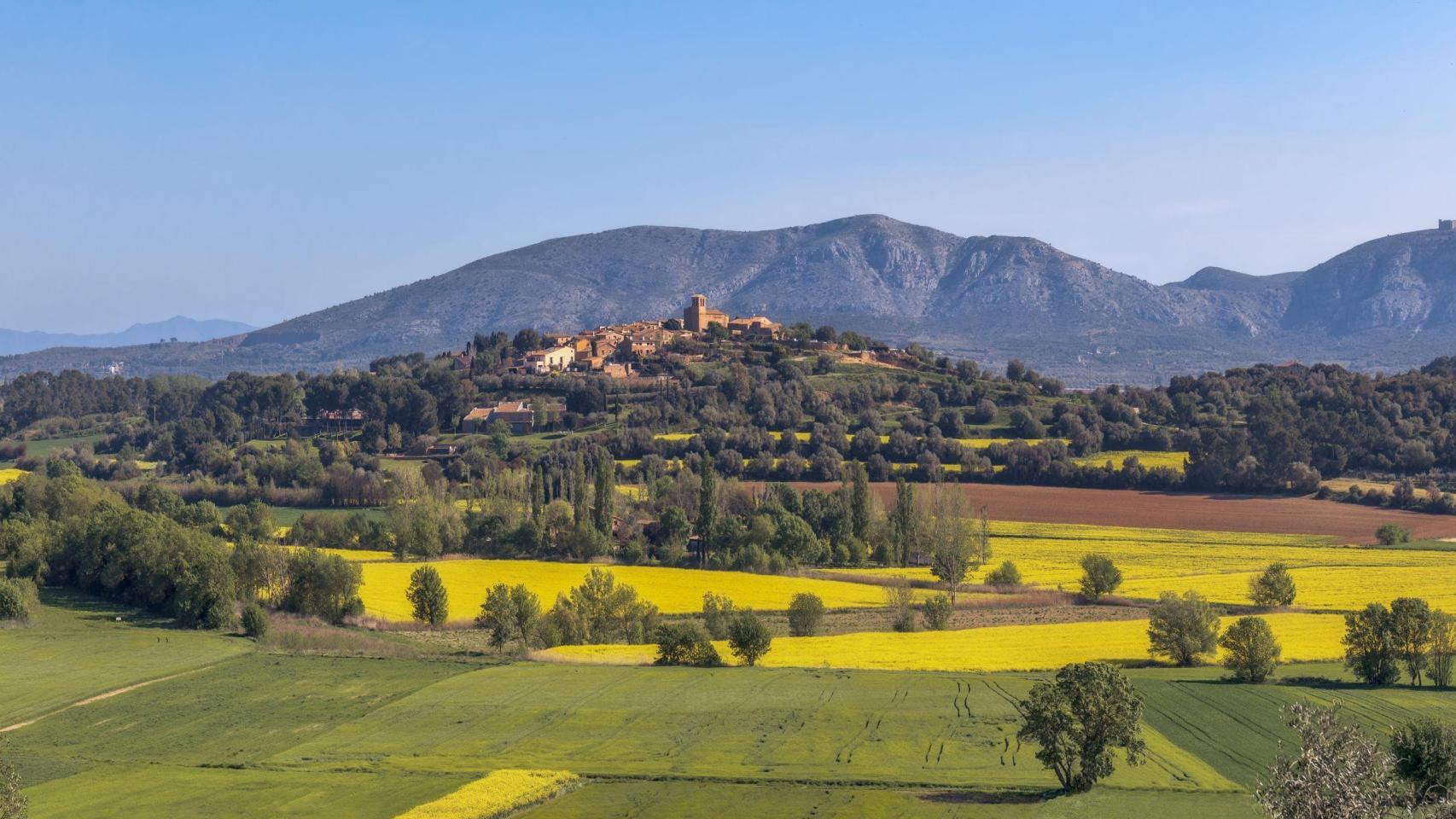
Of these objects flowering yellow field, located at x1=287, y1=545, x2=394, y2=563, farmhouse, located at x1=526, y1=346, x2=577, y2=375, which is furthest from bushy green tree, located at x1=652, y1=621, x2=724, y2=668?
farmhouse, located at x1=526, y1=346, x2=577, y2=375

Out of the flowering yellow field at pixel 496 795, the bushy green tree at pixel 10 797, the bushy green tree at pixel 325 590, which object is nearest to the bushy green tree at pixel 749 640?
the flowering yellow field at pixel 496 795

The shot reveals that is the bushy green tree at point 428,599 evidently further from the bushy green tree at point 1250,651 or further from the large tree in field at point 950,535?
the bushy green tree at point 1250,651

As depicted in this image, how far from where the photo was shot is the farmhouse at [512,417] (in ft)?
449

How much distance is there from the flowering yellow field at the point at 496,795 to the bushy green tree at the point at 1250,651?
25331 mm

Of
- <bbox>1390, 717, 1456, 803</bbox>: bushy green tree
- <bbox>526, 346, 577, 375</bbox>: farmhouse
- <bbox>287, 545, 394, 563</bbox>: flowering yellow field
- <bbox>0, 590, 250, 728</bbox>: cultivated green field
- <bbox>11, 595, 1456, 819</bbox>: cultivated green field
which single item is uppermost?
<bbox>526, 346, 577, 375</bbox>: farmhouse

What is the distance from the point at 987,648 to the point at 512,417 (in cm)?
8599

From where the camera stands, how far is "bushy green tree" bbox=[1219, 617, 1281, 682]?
167 feet

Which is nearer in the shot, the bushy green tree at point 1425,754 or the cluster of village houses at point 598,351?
the bushy green tree at point 1425,754

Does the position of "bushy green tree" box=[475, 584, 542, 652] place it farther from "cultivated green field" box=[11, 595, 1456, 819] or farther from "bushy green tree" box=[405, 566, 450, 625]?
"cultivated green field" box=[11, 595, 1456, 819]

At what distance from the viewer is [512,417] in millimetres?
138125

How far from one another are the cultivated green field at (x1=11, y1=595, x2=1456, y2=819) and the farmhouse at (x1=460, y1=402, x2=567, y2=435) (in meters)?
78.4

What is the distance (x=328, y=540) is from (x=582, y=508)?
1618 centimetres

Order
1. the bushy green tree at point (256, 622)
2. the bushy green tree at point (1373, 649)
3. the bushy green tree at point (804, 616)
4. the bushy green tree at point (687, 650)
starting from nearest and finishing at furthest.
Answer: the bushy green tree at point (1373, 649) < the bushy green tree at point (687, 650) < the bushy green tree at point (256, 622) < the bushy green tree at point (804, 616)

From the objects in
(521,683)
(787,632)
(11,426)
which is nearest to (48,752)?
(521,683)
